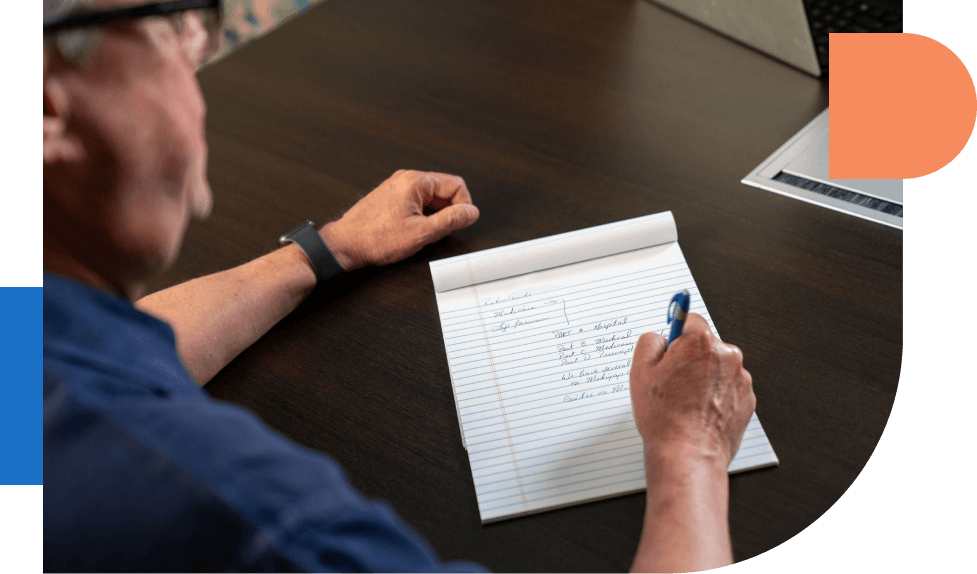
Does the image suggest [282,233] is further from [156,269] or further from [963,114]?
[963,114]

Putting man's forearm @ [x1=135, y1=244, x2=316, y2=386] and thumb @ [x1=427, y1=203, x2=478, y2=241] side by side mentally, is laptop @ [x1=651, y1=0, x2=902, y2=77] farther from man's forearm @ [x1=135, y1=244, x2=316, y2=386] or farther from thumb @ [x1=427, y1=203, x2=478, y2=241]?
man's forearm @ [x1=135, y1=244, x2=316, y2=386]

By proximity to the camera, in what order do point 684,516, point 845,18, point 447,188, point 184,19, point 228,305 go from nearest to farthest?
1. point 184,19
2. point 684,516
3. point 228,305
4. point 447,188
5. point 845,18

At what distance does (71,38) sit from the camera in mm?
469

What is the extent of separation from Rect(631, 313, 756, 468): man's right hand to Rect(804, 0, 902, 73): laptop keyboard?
2.38ft

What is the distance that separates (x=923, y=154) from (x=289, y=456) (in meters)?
1.00

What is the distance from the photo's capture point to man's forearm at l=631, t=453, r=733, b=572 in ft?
2.08

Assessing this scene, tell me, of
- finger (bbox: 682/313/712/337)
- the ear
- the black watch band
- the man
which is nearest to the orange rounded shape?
finger (bbox: 682/313/712/337)

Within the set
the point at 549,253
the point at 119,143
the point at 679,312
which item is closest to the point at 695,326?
the point at 679,312

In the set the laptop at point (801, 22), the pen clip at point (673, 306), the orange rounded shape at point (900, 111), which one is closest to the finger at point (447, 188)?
the pen clip at point (673, 306)

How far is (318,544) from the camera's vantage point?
0.47 metres

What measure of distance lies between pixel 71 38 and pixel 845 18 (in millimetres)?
1185

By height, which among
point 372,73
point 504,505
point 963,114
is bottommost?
point 504,505

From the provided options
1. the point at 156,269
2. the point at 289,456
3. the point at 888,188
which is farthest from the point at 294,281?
the point at 888,188

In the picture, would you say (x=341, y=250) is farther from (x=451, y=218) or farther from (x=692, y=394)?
(x=692, y=394)
